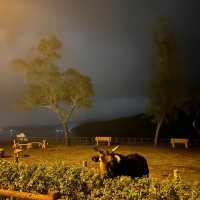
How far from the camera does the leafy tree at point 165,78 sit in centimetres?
4291

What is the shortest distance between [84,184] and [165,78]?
105 ft

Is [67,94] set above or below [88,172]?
above

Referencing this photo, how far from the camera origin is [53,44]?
47.9 m

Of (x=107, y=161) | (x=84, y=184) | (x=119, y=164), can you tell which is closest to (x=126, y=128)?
(x=119, y=164)

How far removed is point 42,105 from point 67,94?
349 cm

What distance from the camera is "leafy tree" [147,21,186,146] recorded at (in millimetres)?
42906

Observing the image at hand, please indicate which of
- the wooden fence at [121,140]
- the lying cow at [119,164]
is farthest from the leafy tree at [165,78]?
the lying cow at [119,164]

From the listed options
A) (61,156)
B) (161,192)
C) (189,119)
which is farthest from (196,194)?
(189,119)

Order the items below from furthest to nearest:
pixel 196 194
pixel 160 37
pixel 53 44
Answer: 1. pixel 53 44
2. pixel 160 37
3. pixel 196 194

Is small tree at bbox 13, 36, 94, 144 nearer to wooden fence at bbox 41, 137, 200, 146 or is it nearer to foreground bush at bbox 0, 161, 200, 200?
wooden fence at bbox 41, 137, 200, 146

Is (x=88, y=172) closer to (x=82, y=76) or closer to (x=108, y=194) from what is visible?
(x=108, y=194)

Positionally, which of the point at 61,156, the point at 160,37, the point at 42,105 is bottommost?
the point at 61,156

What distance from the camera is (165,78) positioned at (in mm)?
43812

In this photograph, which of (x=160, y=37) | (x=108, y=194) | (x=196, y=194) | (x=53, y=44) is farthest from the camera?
(x=53, y=44)
